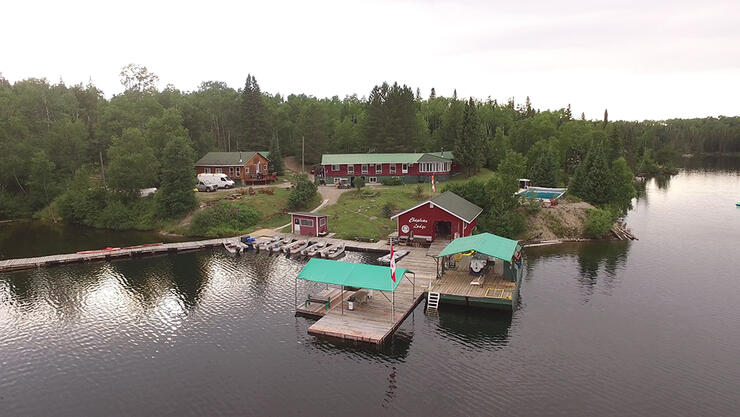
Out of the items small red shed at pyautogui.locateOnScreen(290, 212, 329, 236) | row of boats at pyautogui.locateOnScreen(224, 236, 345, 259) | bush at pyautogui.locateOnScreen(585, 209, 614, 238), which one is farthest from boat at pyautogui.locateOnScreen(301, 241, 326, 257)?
bush at pyautogui.locateOnScreen(585, 209, 614, 238)

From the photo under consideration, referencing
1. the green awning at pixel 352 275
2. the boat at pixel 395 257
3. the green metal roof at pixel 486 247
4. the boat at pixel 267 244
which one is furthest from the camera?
the boat at pixel 267 244

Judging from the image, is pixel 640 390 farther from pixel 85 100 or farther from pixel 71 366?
pixel 85 100

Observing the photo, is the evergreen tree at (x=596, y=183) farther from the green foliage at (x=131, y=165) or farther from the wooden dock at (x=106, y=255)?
the green foliage at (x=131, y=165)

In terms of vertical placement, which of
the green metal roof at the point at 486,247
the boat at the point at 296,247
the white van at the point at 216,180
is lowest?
the boat at the point at 296,247

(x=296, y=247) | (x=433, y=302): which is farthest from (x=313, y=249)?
(x=433, y=302)

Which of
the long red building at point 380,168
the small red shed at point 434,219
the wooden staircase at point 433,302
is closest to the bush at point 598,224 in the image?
the small red shed at point 434,219

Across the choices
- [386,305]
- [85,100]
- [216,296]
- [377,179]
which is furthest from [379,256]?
[85,100]
